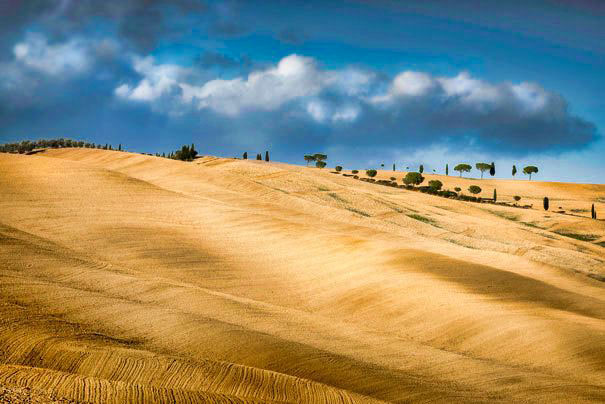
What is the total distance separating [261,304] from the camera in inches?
832

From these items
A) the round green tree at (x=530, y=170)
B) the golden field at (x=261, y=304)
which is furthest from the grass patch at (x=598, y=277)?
the round green tree at (x=530, y=170)

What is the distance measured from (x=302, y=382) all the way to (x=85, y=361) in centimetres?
405

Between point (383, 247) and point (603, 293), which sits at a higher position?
point (383, 247)

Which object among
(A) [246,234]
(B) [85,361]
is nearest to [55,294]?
(B) [85,361]

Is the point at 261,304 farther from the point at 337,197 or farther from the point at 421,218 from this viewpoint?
the point at 337,197

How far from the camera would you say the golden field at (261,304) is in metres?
11.3

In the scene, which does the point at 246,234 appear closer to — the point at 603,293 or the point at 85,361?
the point at 603,293

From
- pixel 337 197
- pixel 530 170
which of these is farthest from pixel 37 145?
pixel 530 170

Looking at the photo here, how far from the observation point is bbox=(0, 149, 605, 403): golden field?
11.3 meters

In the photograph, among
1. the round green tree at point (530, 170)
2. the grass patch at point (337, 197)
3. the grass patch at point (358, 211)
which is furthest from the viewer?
the round green tree at point (530, 170)

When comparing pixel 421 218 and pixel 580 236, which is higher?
pixel 421 218

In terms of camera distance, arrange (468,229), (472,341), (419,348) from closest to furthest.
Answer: (419,348) → (472,341) → (468,229)

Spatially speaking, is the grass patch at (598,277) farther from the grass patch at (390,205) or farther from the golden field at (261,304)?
the grass patch at (390,205)

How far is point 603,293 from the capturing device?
29953 mm
